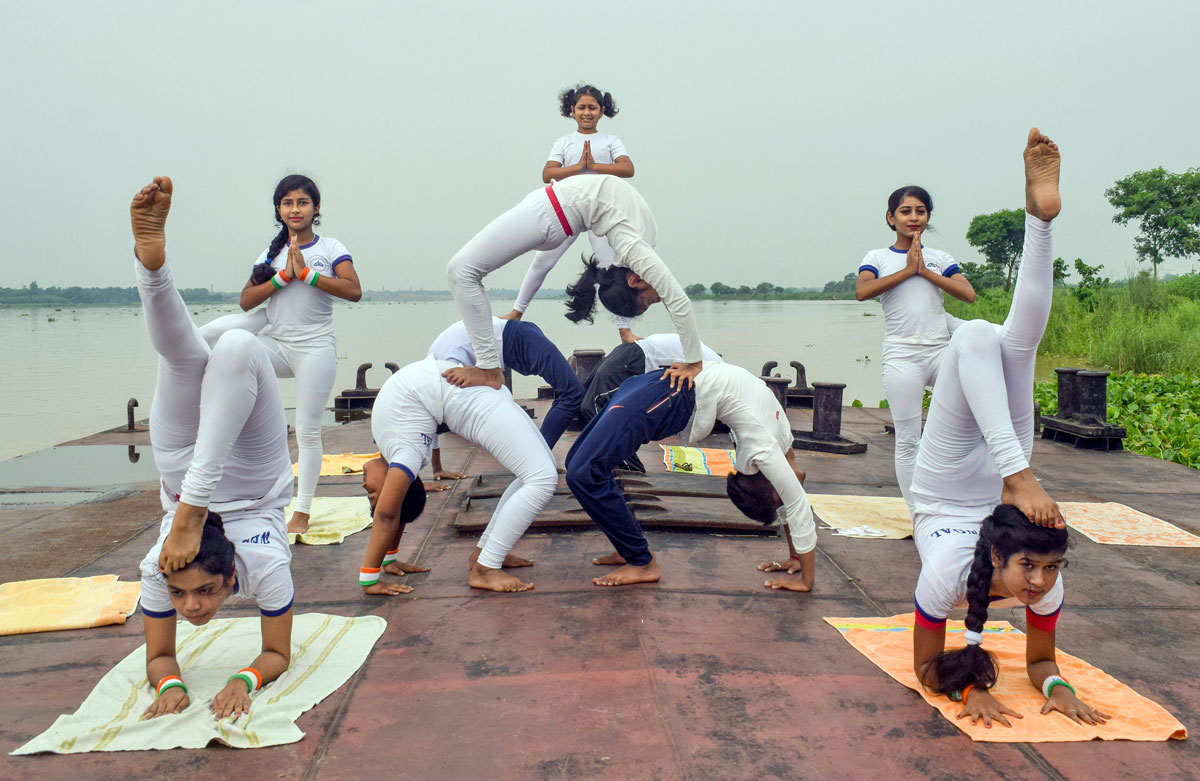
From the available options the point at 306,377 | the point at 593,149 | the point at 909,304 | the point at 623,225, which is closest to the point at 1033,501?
the point at 623,225

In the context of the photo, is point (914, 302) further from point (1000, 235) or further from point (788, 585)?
point (1000, 235)

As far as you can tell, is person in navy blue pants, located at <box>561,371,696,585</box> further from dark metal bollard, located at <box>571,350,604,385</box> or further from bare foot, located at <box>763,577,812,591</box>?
dark metal bollard, located at <box>571,350,604,385</box>

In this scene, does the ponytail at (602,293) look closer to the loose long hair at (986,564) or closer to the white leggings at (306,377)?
the white leggings at (306,377)

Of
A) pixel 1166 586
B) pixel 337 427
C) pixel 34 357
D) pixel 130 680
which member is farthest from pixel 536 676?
pixel 34 357

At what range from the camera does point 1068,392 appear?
7891mm

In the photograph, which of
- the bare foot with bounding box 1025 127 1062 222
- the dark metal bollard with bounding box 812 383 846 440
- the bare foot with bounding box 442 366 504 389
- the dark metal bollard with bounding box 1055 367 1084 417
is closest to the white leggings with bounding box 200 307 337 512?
the bare foot with bounding box 442 366 504 389

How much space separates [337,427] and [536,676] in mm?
6825

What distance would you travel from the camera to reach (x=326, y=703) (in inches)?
103

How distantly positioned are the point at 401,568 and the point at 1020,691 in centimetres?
260

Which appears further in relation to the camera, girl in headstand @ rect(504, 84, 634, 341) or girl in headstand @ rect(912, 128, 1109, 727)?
girl in headstand @ rect(504, 84, 634, 341)

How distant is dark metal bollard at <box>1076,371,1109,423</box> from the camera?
24.9 ft

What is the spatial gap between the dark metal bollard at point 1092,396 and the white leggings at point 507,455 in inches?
238

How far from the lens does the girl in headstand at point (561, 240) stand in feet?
12.1

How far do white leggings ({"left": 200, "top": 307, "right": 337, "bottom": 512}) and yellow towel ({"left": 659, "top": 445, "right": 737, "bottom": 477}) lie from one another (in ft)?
9.83
